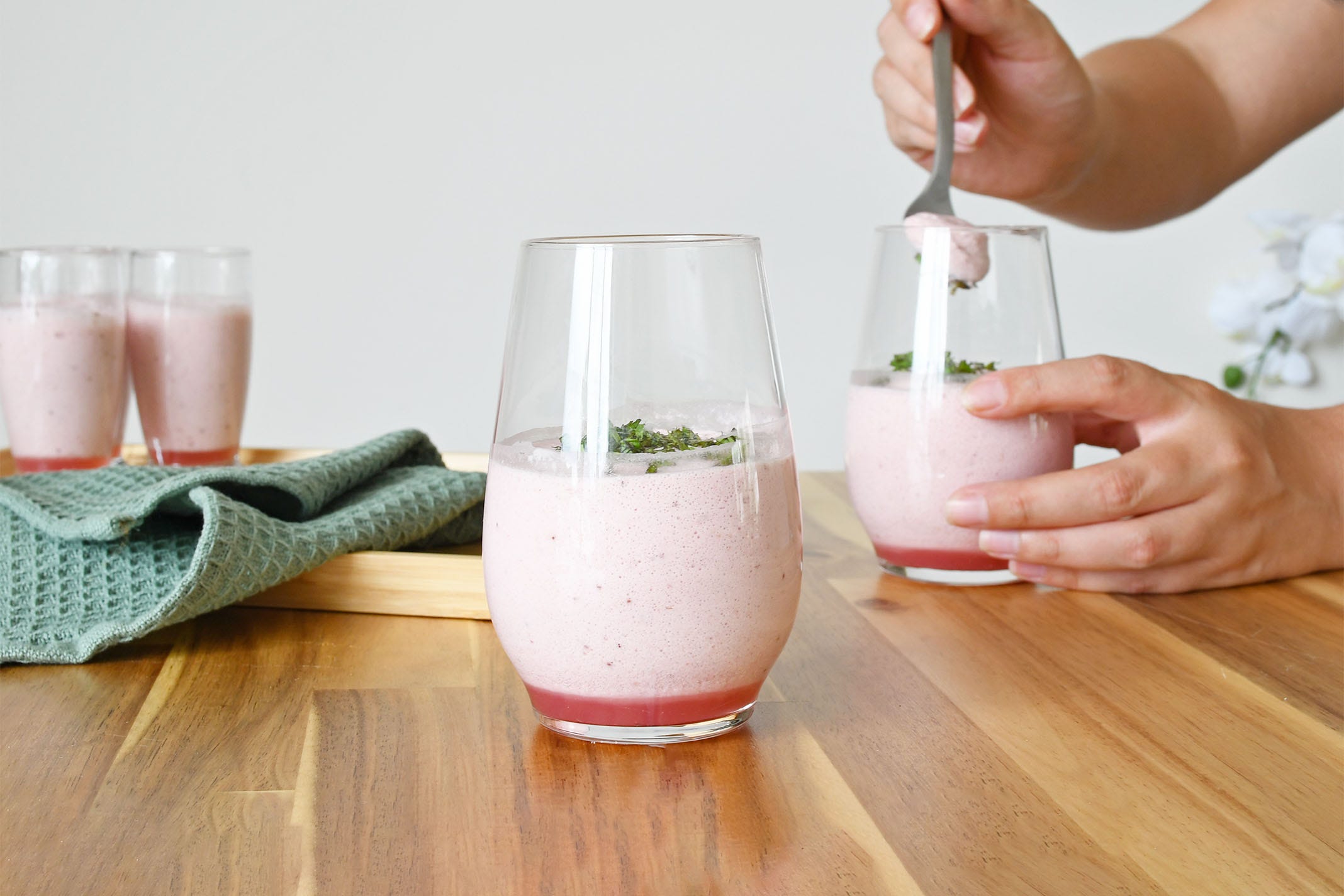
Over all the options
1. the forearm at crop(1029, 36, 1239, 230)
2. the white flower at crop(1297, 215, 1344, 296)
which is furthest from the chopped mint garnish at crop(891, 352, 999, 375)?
the white flower at crop(1297, 215, 1344, 296)

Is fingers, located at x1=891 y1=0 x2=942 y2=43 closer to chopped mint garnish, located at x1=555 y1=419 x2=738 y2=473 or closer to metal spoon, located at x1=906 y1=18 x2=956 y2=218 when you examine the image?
metal spoon, located at x1=906 y1=18 x2=956 y2=218

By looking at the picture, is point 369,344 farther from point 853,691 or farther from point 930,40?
point 853,691

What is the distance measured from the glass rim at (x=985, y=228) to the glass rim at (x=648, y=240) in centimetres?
32

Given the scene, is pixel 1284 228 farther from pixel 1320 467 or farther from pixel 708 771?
pixel 708 771

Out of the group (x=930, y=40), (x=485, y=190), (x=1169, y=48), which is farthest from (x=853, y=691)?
(x=485, y=190)

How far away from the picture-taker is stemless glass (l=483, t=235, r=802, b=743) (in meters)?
0.52

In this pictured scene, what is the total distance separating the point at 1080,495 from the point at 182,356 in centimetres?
78

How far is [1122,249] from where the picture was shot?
2.81 meters

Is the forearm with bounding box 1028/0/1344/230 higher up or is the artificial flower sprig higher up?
the forearm with bounding box 1028/0/1344/230

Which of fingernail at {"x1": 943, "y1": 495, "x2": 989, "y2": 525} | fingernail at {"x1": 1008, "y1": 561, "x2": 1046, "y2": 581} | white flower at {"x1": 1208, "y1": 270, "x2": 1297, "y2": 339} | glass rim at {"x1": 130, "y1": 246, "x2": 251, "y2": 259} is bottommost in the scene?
fingernail at {"x1": 1008, "y1": 561, "x2": 1046, "y2": 581}

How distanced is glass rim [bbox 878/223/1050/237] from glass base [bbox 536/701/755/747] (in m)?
0.40

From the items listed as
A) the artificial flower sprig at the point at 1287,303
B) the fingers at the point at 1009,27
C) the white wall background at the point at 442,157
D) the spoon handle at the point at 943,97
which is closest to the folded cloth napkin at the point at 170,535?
the spoon handle at the point at 943,97

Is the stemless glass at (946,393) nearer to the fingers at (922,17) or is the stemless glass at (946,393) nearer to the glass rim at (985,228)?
the glass rim at (985,228)

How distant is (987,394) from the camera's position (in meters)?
0.79
